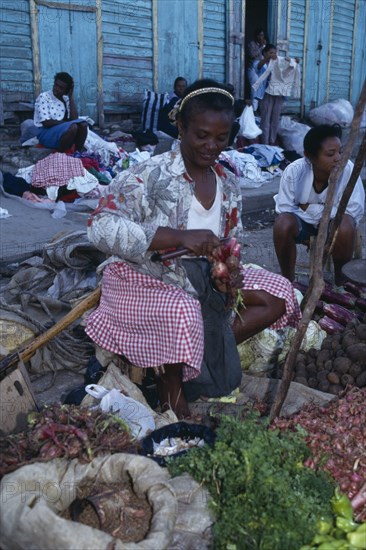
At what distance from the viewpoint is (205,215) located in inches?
120

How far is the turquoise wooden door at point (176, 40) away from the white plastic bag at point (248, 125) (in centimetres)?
110

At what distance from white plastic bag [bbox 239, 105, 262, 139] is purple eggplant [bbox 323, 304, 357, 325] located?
23.4 ft

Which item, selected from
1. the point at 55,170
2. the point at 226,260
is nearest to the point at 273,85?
the point at 55,170

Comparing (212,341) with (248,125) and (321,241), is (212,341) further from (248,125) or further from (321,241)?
(248,125)

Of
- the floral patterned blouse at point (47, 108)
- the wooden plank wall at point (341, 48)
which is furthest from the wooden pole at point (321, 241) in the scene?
the wooden plank wall at point (341, 48)

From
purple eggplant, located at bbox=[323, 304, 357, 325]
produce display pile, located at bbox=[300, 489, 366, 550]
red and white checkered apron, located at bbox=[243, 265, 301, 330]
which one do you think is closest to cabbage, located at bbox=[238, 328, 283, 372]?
red and white checkered apron, located at bbox=[243, 265, 301, 330]

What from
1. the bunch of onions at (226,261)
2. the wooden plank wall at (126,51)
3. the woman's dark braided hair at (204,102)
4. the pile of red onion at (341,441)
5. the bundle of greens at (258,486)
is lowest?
the pile of red onion at (341,441)

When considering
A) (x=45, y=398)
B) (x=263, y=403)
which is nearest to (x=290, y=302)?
(x=263, y=403)

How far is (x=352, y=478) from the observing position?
2.25 meters

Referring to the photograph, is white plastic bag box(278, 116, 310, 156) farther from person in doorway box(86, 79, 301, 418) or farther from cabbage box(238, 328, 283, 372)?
person in doorway box(86, 79, 301, 418)

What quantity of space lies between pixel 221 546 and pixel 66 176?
5.84 metres

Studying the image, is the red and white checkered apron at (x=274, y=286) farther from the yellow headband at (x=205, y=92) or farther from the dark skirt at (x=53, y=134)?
the dark skirt at (x=53, y=134)

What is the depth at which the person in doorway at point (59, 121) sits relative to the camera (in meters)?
7.70

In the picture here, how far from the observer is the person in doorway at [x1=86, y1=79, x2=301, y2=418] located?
8.93 ft
